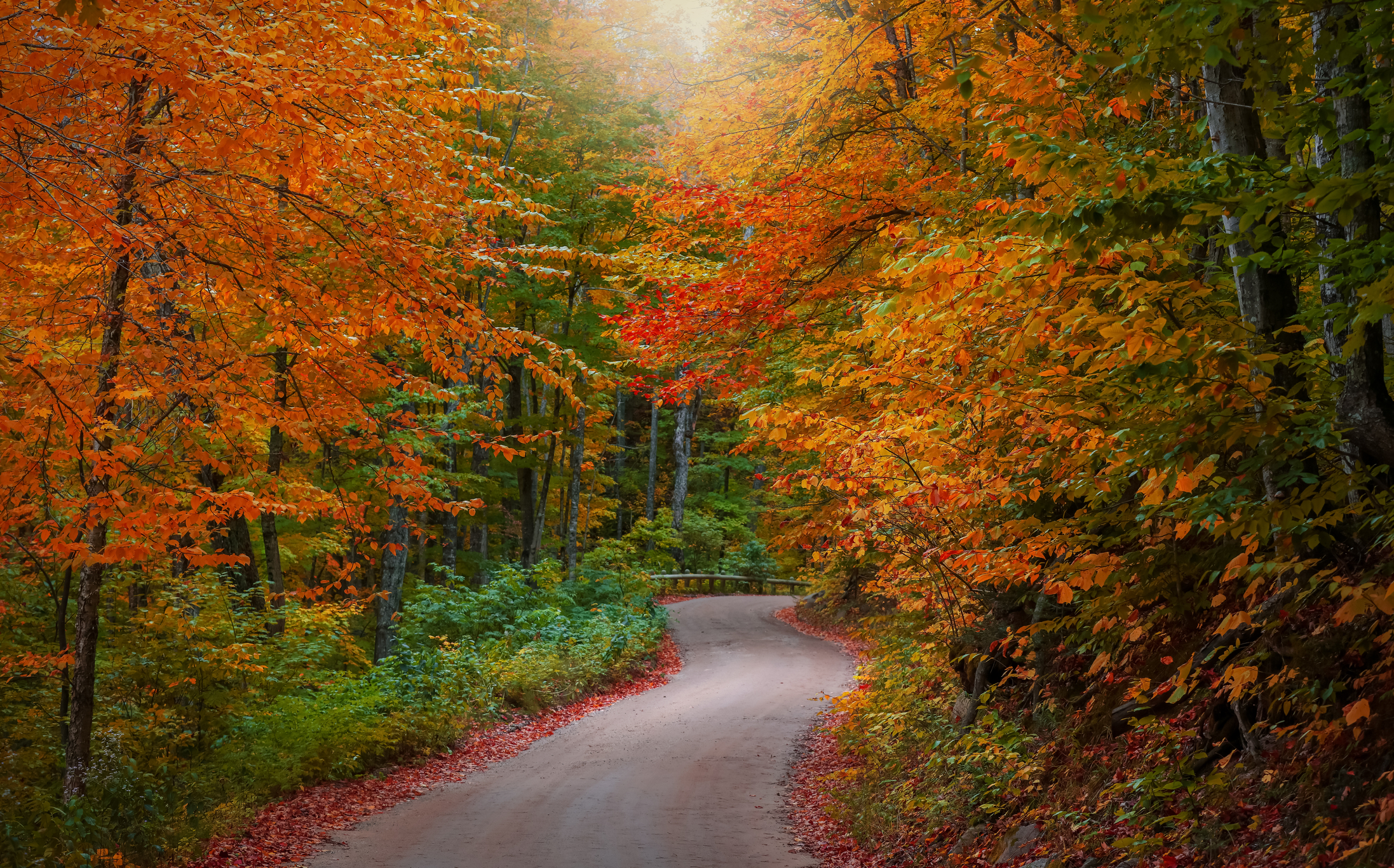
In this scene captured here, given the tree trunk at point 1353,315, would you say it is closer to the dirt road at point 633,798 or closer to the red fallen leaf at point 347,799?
the dirt road at point 633,798

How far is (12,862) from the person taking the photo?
5770 millimetres

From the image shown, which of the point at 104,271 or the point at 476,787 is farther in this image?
the point at 476,787

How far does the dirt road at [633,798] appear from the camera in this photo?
780 cm

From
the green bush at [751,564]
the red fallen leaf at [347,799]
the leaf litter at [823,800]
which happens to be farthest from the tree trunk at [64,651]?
the green bush at [751,564]

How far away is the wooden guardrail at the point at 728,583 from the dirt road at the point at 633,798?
1337 centimetres

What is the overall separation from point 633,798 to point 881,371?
587cm

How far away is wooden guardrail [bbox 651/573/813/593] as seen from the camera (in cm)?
3109

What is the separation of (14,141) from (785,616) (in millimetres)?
24680

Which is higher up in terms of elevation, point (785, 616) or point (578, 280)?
point (578, 280)

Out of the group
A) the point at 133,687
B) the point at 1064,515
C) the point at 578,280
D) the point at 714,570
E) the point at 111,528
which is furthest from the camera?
the point at 714,570

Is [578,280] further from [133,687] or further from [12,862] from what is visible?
[12,862]

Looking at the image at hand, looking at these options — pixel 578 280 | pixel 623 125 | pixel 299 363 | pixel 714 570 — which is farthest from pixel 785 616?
pixel 299 363

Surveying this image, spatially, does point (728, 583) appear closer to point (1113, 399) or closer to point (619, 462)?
point (619, 462)

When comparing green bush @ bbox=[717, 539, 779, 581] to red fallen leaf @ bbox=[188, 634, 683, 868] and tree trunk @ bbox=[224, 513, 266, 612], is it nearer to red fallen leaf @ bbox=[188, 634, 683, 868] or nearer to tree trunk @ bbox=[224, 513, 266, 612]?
red fallen leaf @ bbox=[188, 634, 683, 868]
